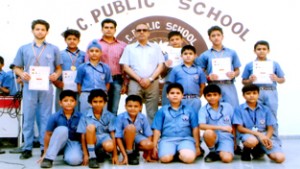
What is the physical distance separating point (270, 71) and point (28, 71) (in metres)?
2.60

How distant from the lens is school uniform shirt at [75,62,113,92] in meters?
4.41

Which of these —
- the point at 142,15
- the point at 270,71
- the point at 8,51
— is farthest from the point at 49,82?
the point at 270,71

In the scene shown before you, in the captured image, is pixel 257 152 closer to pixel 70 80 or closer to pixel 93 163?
pixel 93 163

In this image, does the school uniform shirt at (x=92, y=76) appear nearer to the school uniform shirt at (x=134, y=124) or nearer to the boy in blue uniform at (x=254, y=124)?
the school uniform shirt at (x=134, y=124)

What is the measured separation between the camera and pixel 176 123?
168 inches

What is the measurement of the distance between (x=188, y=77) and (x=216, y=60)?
39cm

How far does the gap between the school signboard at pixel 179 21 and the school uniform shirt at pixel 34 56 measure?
104 centimetres

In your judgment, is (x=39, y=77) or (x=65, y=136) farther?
(x=39, y=77)

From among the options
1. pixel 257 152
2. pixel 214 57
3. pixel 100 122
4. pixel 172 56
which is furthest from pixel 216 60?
pixel 100 122

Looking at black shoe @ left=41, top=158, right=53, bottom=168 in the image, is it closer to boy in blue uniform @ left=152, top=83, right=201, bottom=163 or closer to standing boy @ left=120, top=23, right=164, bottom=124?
boy in blue uniform @ left=152, top=83, right=201, bottom=163

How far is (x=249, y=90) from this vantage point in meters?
4.30

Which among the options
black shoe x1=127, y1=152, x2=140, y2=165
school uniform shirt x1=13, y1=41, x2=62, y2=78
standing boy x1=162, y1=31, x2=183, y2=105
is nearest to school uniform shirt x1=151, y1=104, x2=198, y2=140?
black shoe x1=127, y1=152, x2=140, y2=165

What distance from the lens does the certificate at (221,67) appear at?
461cm

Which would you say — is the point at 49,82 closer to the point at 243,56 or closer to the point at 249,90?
the point at 249,90
